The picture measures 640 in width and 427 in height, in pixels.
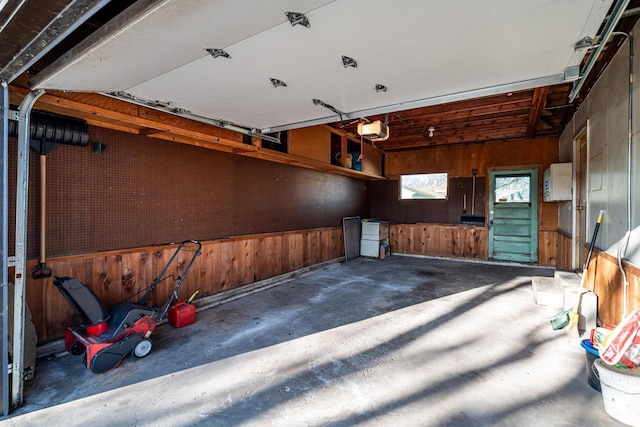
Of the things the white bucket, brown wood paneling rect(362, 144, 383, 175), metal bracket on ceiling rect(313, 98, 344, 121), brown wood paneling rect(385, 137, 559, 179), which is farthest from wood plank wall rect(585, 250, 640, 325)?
brown wood paneling rect(362, 144, 383, 175)

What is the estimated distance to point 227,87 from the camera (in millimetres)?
2299

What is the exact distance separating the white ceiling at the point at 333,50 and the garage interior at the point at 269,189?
1 centimetres

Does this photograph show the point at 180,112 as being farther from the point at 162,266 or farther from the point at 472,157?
the point at 472,157

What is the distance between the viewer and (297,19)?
140cm

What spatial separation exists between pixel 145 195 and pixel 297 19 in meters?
2.61

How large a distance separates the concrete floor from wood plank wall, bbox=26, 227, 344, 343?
382 millimetres

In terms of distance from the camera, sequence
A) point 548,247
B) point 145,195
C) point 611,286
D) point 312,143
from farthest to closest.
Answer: point 548,247
point 312,143
point 145,195
point 611,286

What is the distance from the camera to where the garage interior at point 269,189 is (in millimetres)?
1520

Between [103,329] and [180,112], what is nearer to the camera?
[103,329]

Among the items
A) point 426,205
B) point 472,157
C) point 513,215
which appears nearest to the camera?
point 513,215

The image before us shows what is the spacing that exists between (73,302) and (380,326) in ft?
8.87

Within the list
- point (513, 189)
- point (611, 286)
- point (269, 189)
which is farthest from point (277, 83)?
point (513, 189)

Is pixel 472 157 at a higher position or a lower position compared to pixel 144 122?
higher

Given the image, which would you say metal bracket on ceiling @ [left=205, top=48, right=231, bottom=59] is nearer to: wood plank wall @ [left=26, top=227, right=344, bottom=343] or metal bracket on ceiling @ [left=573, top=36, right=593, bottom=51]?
metal bracket on ceiling @ [left=573, top=36, right=593, bottom=51]
